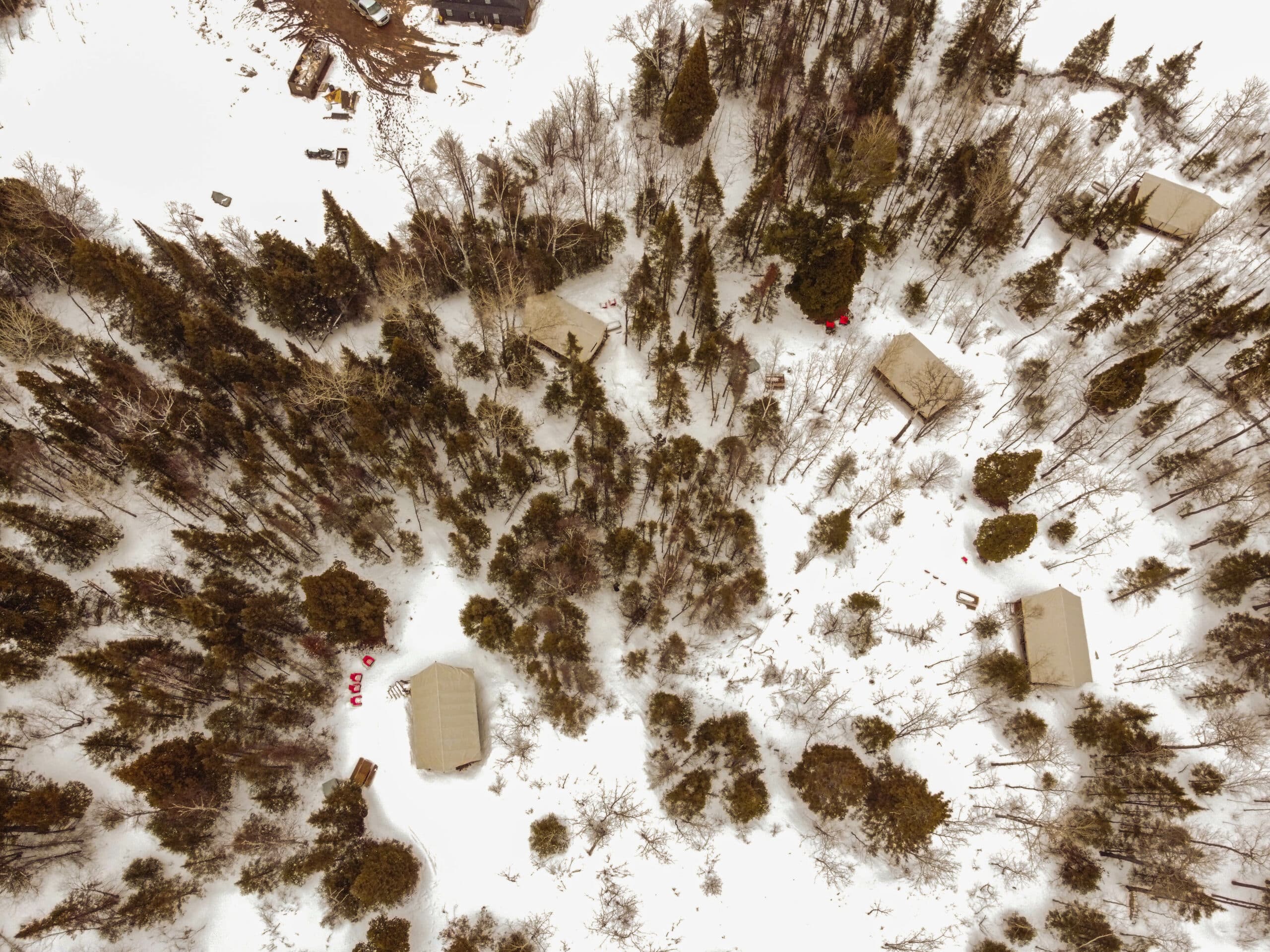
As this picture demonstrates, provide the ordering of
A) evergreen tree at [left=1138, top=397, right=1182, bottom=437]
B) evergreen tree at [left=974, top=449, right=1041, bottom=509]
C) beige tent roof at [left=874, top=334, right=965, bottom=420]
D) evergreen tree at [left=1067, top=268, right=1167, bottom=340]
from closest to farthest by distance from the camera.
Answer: evergreen tree at [left=974, top=449, right=1041, bottom=509] < beige tent roof at [left=874, top=334, right=965, bottom=420] < evergreen tree at [left=1138, top=397, right=1182, bottom=437] < evergreen tree at [left=1067, top=268, right=1167, bottom=340]

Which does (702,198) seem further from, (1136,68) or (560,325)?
(1136,68)

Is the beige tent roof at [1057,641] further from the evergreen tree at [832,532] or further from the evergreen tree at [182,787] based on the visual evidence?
the evergreen tree at [182,787]

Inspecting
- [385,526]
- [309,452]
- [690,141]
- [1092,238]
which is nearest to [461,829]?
[385,526]

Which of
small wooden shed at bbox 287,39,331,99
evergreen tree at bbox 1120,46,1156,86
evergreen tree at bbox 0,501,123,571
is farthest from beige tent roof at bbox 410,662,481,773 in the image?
evergreen tree at bbox 1120,46,1156,86

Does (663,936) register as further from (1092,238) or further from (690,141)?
(1092,238)

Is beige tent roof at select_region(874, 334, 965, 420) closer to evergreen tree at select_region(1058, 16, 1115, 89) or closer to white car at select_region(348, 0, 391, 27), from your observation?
evergreen tree at select_region(1058, 16, 1115, 89)

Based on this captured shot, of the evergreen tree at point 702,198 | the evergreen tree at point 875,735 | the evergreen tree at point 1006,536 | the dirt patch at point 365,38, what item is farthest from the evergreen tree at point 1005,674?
the dirt patch at point 365,38
